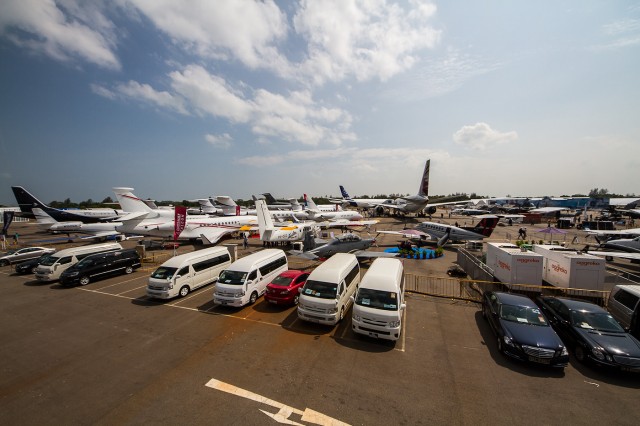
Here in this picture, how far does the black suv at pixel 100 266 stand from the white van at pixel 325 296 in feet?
51.4

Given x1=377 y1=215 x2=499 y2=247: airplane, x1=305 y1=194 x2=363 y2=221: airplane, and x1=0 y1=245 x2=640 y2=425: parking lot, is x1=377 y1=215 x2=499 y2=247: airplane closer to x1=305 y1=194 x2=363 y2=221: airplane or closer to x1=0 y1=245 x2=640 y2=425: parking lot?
x1=0 y1=245 x2=640 y2=425: parking lot

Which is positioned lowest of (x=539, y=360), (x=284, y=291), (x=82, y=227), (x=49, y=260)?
(x=539, y=360)

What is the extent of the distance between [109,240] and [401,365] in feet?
127

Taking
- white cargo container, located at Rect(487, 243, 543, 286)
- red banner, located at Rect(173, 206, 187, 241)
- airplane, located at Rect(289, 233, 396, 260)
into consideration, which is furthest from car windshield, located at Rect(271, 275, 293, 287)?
red banner, located at Rect(173, 206, 187, 241)

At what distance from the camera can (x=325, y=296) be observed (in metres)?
10.5

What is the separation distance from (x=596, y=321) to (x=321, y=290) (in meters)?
10.3

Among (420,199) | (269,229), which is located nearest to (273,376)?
(269,229)

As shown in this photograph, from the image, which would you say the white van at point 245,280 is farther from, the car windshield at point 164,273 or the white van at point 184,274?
the car windshield at point 164,273

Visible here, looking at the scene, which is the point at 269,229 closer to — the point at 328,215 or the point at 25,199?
the point at 328,215

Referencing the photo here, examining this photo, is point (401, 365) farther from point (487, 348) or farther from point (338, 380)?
point (487, 348)

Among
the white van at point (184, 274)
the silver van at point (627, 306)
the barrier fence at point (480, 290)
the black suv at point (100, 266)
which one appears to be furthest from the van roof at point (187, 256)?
the silver van at point (627, 306)

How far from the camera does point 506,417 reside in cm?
626

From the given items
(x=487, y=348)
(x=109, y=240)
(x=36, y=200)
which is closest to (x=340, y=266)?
(x=487, y=348)

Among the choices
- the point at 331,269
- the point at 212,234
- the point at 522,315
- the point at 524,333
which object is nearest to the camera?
the point at 524,333
